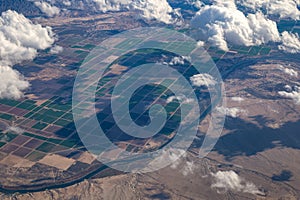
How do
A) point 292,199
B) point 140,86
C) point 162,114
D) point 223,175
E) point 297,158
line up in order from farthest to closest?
point 140,86 < point 162,114 < point 297,158 < point 223,175 < point 292,199

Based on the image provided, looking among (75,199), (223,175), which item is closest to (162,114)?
(223,175)

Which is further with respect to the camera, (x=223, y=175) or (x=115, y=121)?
(x=115, y=121)

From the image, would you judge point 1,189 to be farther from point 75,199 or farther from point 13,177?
point 75,199

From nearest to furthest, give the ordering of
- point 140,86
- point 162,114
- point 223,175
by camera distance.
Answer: point 223,175, point 162,114, point 140,86

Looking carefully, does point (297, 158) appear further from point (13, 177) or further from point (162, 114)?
point (13, 177)

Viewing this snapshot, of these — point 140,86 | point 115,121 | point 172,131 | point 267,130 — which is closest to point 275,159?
point 267,130

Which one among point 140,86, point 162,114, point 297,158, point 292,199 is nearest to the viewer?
point 292,199
